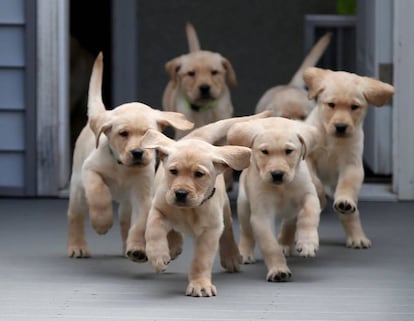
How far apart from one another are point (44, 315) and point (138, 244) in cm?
90

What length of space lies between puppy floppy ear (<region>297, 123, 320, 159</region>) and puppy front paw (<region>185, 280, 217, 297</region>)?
0.86 m

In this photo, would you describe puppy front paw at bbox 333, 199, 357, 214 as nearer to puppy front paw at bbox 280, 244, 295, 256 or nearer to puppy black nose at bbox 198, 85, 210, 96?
puppy front paw at bbox 280, 244, 295, 256

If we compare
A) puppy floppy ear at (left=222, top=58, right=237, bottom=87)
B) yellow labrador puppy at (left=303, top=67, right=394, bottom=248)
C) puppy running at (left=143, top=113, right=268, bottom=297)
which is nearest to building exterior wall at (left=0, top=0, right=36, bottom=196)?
puppy floppy ear at (left=222, top=58, right=237, bottom=87)

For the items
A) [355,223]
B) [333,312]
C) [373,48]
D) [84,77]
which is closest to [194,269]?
[333,312]

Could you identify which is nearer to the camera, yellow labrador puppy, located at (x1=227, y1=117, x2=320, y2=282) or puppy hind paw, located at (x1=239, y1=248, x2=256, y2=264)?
yellow labrador puppy, located at (x1=227, y1=117, x2=320, y2=282)

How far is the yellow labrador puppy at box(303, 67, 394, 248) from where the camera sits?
7.36m

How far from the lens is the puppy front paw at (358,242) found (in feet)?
24.6

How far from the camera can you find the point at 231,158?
20.3ft

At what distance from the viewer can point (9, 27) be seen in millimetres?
9141

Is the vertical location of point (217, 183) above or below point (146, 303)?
above

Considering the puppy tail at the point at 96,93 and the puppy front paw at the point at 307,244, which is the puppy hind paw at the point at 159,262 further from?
the puppy tail at the point at 96,93

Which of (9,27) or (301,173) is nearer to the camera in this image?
(301,173)

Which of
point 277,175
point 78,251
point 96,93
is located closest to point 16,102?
point 96,93

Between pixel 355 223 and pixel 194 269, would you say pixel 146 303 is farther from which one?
pixel 355 223
